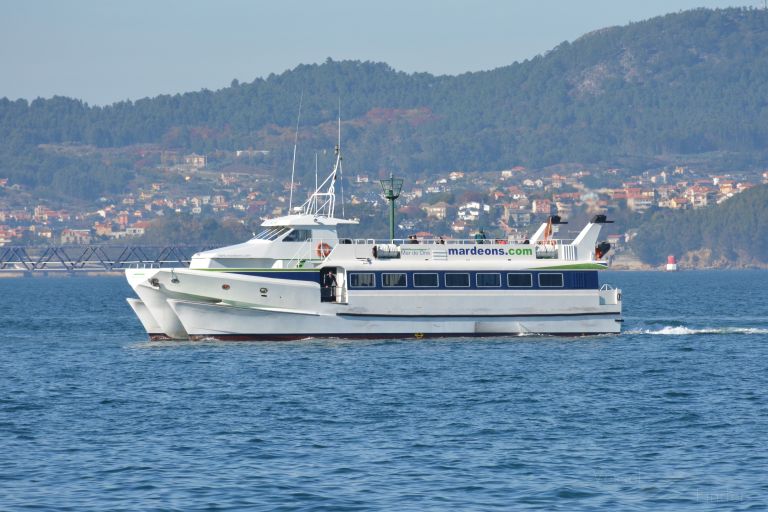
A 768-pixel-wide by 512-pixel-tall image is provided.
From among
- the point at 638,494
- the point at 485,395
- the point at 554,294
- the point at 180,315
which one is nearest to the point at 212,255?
the point at 180,315

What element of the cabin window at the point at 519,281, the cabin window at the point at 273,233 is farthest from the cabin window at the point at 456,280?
the cabin window at the point at 273,233

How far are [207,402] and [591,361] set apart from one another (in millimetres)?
15516

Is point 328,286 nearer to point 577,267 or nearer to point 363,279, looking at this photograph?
point 363,279

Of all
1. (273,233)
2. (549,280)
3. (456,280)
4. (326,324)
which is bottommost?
(326,324)

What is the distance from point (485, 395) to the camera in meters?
38.8

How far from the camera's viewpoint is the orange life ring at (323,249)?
53.2 m

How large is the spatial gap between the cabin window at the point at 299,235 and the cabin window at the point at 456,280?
553 centimetres

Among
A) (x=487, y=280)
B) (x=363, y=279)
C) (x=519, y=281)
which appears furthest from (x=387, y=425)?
(x=519, y=281)

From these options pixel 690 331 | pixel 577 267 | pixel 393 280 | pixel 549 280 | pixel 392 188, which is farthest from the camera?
pixel 690 331

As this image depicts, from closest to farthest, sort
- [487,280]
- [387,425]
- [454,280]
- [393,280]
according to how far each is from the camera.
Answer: [387,425] → [393,280] → [454,280] → [487,280]

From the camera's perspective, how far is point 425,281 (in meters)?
52.8

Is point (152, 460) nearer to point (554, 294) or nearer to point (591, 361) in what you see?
point (591, 361)

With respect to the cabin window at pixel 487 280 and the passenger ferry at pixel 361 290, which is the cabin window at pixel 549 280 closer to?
the passenger ferry at pixel 361 290

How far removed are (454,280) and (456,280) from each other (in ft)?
0.27
